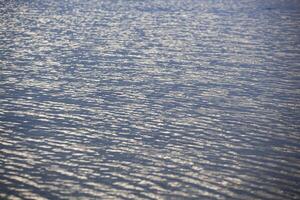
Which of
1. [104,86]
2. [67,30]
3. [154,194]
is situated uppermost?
[67,30]

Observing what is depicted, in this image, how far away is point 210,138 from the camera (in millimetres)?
24531

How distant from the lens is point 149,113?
93.0ft

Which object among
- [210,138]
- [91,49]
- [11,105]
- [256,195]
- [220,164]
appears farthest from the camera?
[91,49]

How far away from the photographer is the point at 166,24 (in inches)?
2437

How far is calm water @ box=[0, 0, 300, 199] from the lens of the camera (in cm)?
1981

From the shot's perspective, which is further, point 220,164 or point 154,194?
point 220,164

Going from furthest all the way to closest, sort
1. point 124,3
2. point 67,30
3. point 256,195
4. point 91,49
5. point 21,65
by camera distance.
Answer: point 124,3 < point 67,30 < point 91,49 < point 21,65 < point 256,195

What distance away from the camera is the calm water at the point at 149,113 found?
19812 millimetres

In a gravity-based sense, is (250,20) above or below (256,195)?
above

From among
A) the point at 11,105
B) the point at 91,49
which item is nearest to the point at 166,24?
the point at 91,49

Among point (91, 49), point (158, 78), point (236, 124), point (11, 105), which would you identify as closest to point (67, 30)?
point (91, 49)

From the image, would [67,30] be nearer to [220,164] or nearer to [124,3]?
[124,3]

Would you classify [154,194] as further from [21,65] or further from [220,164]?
[21,65]

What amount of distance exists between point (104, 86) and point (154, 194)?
16.5m
